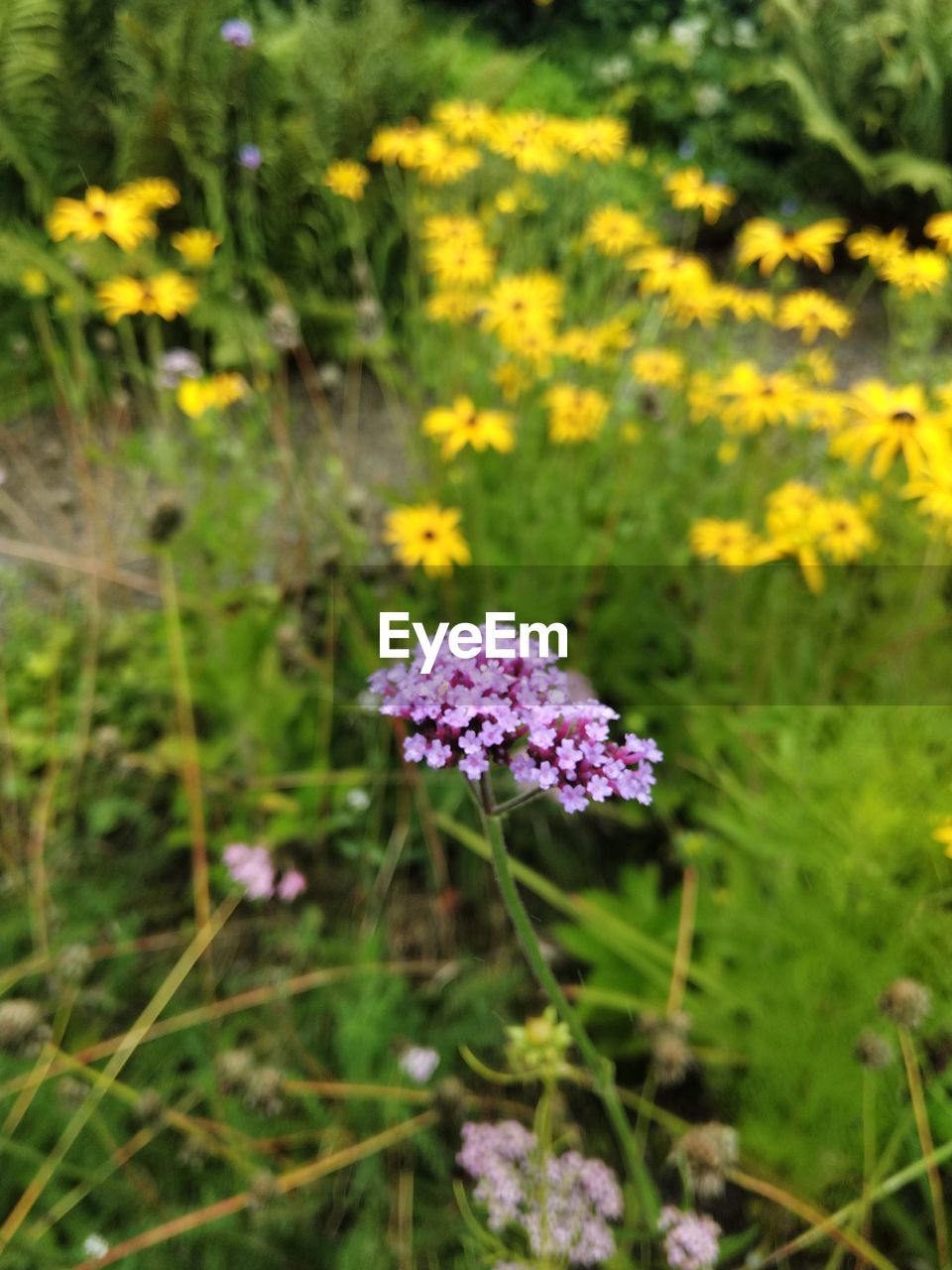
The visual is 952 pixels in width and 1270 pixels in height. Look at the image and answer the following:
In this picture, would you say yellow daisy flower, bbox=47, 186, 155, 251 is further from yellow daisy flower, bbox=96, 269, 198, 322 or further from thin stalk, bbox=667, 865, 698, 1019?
thin stalk, bbox=667, 865, 698, 1019

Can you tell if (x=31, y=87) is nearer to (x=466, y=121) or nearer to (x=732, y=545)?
(x=466, y=121)

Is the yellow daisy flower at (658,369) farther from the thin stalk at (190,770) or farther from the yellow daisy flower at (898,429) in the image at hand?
the thin stalk at (190,770)

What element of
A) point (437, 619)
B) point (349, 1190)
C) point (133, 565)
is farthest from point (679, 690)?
point (133, 565)

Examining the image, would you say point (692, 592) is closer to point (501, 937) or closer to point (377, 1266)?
point (501, 937)

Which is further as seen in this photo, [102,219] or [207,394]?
[207,394]

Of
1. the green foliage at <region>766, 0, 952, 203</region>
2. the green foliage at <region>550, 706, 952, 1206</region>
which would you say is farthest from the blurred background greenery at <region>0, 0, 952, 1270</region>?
the green foliage at <region>766, 0, 952, 203</region>

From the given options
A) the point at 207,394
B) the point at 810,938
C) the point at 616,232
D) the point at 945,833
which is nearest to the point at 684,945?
the point at 810,938
